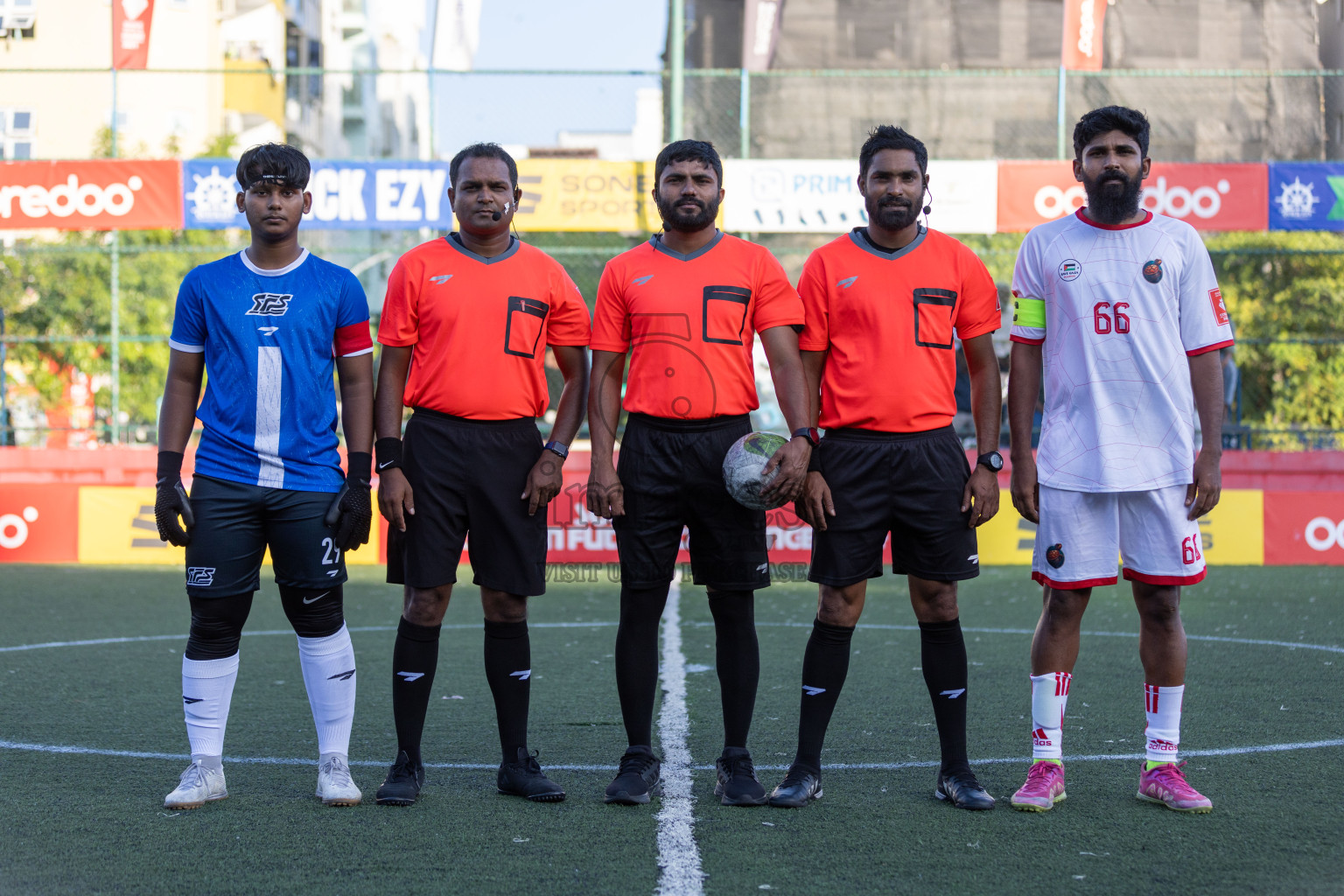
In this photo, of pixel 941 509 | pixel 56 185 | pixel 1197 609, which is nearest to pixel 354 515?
pixel 941 509

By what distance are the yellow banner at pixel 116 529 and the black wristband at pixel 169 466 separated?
7.64 metres

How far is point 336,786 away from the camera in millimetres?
4176

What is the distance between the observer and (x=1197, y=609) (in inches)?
356

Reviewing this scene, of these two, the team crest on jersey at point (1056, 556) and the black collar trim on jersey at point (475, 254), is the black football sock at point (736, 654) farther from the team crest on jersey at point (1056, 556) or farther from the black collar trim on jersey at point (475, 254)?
the black collar trim on jersey at point (475, 254)

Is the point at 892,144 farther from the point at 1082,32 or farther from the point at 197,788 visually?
the point at 1082,32

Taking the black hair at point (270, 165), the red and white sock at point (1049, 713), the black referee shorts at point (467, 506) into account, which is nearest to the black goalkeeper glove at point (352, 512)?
the black referee shorts at point (467, 506)

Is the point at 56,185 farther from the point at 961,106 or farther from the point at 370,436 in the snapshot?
the point at 961,106

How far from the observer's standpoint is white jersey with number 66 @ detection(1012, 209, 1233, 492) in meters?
4.18

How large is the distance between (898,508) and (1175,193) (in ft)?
34.0

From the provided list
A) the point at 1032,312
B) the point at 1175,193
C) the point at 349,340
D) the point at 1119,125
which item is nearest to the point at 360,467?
the point at 349,340

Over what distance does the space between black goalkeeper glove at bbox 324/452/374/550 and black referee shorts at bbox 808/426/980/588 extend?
1.41 meters

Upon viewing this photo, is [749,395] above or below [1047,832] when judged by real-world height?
above

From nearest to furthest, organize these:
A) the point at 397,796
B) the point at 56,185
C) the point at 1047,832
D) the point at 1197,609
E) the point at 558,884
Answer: the point at 558,884 → the point at 1047,832 → the point at 397,796 → the point at 1197,609 → the point at 56,185

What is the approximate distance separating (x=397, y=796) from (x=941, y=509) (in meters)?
1.91
